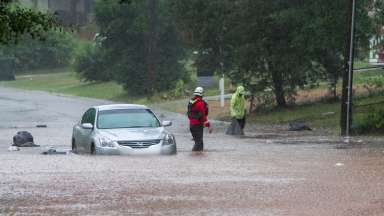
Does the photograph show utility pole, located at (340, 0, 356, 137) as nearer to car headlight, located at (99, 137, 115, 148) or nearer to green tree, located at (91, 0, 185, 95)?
car headlight, located at (99, 137, 115, 148)

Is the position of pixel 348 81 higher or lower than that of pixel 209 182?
higher

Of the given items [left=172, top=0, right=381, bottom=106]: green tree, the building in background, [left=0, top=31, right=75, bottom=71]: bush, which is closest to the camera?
[left=172, top=0, right=381, bottom=106]: green tree

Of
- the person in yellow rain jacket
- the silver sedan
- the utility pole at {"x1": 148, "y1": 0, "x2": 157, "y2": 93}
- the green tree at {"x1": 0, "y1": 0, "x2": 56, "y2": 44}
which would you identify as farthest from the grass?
the green tree at {"x1": 0, "y1": 0, "x2": 56, "y2": 44}

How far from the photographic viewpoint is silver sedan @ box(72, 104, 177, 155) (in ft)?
71.6

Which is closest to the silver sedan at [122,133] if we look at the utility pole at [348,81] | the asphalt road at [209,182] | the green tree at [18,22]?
the asphalt road at [209,182]

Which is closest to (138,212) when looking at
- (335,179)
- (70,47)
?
(335,179)

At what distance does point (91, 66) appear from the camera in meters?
70.2

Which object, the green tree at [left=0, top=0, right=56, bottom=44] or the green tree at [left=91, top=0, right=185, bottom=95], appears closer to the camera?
the green tree at [left=0, top=0, right=56, bottom=44]

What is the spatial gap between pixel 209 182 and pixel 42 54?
7914cm

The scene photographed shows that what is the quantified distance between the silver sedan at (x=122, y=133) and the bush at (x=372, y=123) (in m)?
8.43

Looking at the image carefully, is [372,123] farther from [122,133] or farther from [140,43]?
[140,43]

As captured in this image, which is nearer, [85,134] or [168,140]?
[168,140]

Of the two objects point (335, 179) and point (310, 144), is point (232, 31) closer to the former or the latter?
point (310, 144)

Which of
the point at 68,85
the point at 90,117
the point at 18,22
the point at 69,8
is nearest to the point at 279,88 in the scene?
the point at 90,117
